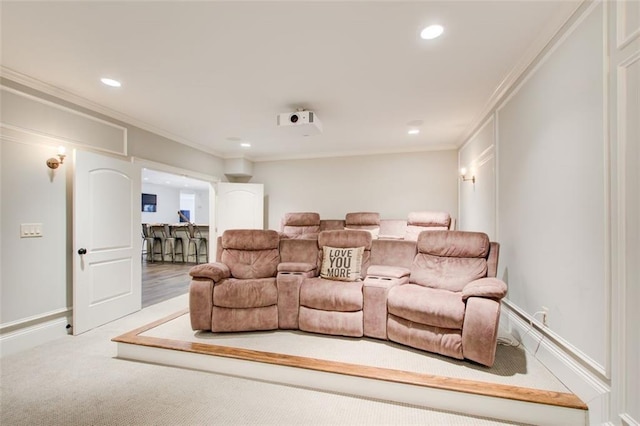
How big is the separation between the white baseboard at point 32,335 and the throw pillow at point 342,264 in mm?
2704

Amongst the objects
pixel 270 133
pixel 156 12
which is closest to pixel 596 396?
pixel 156 12

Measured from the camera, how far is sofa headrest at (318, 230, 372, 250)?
10.2ft

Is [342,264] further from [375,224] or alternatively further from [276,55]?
[375,224]

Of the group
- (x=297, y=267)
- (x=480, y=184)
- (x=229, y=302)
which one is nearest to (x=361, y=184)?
(x=480, y=184)

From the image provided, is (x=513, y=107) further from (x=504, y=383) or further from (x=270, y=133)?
(x=270, y=133)

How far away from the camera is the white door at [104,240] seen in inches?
113

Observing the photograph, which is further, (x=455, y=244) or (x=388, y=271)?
(x=388, y=271)

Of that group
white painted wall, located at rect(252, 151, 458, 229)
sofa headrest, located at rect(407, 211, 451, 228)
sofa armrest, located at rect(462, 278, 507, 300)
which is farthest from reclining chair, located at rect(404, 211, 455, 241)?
sofa armrest, located at rect(462, 278, 507, 300)

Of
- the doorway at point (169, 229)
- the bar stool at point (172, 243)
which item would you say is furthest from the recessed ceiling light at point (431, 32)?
the bar stool at point (172, 243)

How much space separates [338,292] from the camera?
8.55 feet

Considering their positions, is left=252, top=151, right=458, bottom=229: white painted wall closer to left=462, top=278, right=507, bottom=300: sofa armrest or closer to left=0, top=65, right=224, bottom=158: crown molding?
left=0, top=65, right=224, bottom=158: crown molding

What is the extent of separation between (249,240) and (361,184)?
3.08m

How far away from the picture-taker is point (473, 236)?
2.64 metres

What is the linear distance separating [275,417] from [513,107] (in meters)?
3.18
